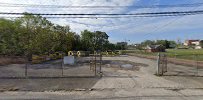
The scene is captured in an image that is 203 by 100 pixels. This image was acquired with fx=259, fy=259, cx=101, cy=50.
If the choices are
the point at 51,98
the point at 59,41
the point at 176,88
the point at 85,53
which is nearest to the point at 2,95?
the point at 51,98

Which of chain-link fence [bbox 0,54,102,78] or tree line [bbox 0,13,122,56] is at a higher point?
tree line [bbox 0,13,122,56]

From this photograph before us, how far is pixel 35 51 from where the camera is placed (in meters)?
50.3

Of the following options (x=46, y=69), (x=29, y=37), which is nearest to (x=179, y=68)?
(x=46, y=69)

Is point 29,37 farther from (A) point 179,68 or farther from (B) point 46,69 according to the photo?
(A) point 179,68

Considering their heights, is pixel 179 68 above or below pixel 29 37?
below

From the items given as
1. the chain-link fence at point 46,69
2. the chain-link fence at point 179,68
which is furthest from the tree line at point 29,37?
the chain-link fence at point 179,68

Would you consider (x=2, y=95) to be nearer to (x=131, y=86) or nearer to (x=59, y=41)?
(x=131, y=86)

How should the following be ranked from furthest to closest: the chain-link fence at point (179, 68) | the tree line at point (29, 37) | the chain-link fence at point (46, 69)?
the tree line at point (29, 37)
the chain-link fence at point (179, 68)
the chain-link fence at point (46, 69)

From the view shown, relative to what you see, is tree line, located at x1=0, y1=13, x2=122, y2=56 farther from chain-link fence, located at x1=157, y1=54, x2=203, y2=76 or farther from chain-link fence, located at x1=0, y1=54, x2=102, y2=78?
chain-link fence, located at x1=157, y1=54, x2=203, y2=76

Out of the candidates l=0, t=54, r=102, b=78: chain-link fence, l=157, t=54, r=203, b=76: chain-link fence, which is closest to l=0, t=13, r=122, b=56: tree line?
l=0, t=54, r=102, b=78: chain-link fence

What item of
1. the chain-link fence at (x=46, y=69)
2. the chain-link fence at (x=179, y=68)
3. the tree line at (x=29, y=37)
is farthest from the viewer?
the tree line at (x=29, y=37)

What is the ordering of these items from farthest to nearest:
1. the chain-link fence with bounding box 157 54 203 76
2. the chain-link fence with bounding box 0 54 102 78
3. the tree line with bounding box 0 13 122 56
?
the tree line with bounding box 0 13 122 56
the chain-link fence with bounding box 157 54 203 76
the chain-link fence with bounding box 0 54 102 78

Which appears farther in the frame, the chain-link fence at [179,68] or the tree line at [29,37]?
the tree line at [29,37]

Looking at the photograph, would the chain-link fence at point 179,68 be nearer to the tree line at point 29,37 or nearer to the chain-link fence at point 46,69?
the chain-link fence at point 46,69
